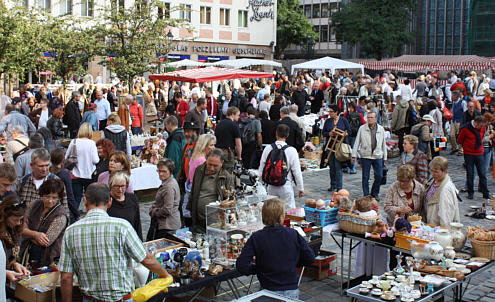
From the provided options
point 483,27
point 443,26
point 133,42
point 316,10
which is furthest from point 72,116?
point 316,10

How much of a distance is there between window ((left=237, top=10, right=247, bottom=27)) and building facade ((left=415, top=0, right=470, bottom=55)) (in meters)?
21.9

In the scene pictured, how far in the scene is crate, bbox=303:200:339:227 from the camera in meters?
7.32

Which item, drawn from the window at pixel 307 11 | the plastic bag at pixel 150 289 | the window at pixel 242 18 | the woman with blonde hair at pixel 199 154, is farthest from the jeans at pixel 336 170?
the window at pixel 307 11

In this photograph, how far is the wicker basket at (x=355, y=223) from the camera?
6.67m

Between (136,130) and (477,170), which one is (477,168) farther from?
(136,130)

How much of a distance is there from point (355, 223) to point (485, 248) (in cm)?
135

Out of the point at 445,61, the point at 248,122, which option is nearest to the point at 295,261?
the point at 248,122

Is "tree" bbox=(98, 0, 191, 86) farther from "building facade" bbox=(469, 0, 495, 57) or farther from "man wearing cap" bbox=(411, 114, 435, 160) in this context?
"building facade" bbox=(469, 0, 495, 57)

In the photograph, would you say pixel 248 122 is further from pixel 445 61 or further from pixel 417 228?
pixel 445 61

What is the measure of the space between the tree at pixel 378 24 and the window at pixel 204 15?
48.0 ft

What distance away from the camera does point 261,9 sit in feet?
172

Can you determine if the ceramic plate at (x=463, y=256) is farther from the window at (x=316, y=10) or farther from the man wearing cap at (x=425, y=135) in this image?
the window at (x=316, y=10)

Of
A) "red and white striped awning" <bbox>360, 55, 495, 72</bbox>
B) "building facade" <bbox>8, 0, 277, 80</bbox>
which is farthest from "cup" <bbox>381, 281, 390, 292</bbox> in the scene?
"building facade" <bbox>8, 0, 277, 80</bbox>

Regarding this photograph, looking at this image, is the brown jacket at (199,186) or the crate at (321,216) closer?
the brown jacket at (199,186)
